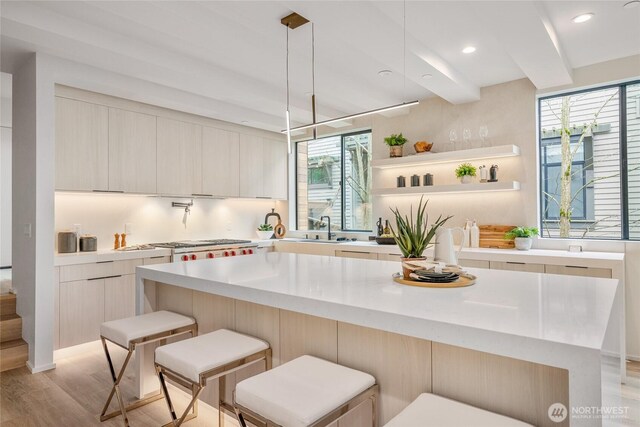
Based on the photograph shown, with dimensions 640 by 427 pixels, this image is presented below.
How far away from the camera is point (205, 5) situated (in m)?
2.46

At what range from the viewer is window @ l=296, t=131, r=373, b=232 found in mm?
5473

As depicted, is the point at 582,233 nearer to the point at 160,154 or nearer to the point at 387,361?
the point at 387,361

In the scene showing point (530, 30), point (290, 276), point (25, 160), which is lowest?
point (290, 276)

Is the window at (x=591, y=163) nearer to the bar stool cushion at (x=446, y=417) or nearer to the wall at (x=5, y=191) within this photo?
the bar stool cushion at (x=446, y=417)

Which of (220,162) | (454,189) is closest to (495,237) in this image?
(454,189)

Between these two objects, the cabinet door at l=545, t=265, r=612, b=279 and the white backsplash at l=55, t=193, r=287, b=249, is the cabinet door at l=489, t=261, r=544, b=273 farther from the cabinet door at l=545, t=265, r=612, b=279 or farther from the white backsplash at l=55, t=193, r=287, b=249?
the white backsplash at l=55, t=193, r=287, b=249

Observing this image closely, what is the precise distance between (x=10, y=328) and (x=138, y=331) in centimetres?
216

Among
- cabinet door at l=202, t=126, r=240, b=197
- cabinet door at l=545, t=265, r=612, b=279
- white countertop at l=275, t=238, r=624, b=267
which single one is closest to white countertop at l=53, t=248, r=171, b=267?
cabinet door at l=202, t=126, r=240, b=197

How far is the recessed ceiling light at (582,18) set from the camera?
268cm

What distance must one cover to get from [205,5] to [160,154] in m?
2.34

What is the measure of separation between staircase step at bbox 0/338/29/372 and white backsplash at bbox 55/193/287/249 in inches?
45.3

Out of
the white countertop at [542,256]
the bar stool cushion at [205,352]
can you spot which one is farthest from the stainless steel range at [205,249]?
the bar stool cushion at [205,352]

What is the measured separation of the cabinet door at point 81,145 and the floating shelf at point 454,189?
3.09m

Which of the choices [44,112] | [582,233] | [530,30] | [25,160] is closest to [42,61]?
[44,112]
